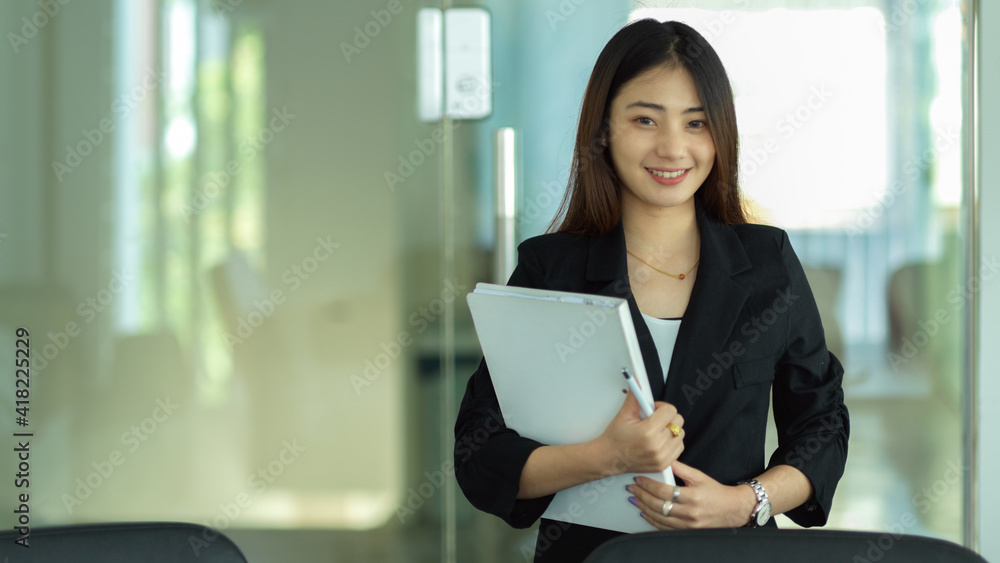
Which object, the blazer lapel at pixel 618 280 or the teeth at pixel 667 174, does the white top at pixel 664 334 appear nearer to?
the blazer lapel at pixel 618 280

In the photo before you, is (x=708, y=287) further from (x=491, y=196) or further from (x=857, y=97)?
(x=857, y=97)

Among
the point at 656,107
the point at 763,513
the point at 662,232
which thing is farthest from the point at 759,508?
the point at 656,107

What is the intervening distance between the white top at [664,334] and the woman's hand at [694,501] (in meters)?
0.16

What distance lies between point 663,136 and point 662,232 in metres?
0.16

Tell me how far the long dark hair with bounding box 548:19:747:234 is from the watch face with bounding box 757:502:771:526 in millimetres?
408

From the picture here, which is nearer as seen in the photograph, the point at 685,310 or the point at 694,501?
the point at 694,501

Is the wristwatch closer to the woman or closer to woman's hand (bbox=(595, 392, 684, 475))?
the woman

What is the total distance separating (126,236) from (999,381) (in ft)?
8.37

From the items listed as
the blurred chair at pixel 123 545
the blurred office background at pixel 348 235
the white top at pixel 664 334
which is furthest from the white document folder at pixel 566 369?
the blurred office background at pixel 348 235

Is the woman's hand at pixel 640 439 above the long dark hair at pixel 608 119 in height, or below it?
below

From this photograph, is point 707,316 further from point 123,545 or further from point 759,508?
point 123,545

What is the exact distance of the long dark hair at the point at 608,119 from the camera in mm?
1169

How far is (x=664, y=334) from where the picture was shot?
118 centimetres

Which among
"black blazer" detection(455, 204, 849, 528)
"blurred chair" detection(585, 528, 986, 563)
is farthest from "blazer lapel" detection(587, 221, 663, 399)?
"blurred chair" detection(585, 528, 986, 563)
